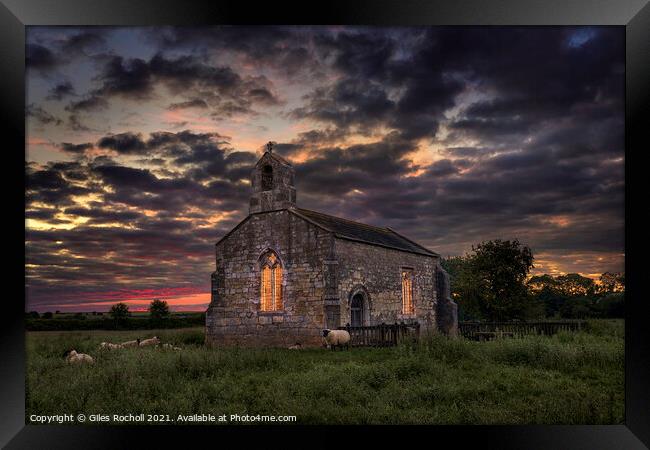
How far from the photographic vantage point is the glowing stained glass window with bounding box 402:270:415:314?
2425 centimetres

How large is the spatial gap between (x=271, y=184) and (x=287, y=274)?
144 inches

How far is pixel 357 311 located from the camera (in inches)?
805

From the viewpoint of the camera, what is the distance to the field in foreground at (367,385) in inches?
344

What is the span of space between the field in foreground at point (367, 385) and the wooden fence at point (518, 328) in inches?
188

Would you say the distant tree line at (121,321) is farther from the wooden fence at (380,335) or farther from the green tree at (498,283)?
the green tree at (498,283)

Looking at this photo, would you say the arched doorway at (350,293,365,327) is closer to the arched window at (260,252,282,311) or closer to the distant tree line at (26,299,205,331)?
the arched window at (260,252,282,311)

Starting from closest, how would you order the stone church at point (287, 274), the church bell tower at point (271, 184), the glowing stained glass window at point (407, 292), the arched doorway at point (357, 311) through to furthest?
the stone church at point (287, 274)
the church bell tower at point (271, 184)
the arched doorway at point (357, 311)
the glowing stained glass window at point (407, 292)

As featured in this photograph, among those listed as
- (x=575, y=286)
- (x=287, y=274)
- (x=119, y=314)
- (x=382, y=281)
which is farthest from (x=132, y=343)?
(x=575, y=286)

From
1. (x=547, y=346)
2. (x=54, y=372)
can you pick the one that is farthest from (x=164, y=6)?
(x=547, y=346)

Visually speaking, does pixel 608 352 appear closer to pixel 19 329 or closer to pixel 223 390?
pixel 223 390

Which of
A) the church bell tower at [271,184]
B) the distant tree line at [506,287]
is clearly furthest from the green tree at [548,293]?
the church bell tower at [271,184]

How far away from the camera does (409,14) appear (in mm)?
7594

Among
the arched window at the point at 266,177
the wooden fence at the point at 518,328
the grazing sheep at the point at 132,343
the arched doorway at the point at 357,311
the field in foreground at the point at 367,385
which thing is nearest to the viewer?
the field in foreground at the point at 367,385

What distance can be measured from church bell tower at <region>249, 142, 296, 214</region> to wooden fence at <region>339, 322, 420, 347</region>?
5.61m
